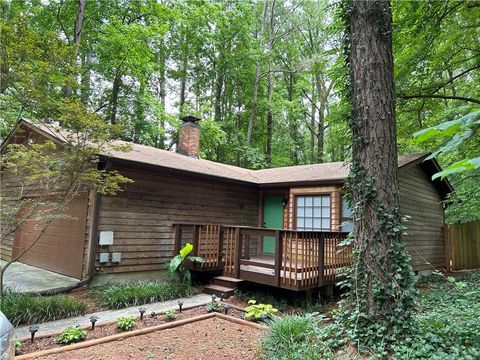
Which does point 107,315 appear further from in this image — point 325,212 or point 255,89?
point 255,89

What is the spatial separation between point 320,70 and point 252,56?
9.06 metres

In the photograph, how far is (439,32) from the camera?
7.50 metres

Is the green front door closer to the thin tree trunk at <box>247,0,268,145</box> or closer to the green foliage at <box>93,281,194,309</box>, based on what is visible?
the green foliage at <box>93,281,194,309</box>

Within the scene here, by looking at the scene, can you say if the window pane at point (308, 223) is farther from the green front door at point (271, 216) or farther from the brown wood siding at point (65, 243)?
the brown wood siding at point (65, 243)

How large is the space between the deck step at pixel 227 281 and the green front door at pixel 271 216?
3.31m

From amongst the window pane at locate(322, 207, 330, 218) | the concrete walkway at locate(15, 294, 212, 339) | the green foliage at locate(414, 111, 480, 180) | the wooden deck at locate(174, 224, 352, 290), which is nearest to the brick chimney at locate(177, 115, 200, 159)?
the wooden deck at locate(174, 224, 352, 290)

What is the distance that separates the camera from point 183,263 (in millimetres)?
7301

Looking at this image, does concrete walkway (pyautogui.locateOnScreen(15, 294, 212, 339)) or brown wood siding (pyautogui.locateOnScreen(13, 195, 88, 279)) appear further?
brown wood siding (pyautogui.locateOnScreen(13, 195, 88, 279))

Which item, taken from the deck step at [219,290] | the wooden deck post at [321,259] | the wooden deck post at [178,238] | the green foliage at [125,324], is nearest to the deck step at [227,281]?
the deck step at [219,290]

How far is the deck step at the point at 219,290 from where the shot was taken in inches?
256

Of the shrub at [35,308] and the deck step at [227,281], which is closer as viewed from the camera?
the shrub at [35,308]

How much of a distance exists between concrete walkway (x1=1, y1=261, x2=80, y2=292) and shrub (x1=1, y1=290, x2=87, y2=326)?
38.5 inches

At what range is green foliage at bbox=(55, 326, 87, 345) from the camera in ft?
12.6

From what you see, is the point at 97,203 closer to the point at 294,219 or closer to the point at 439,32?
the point at 294,219
